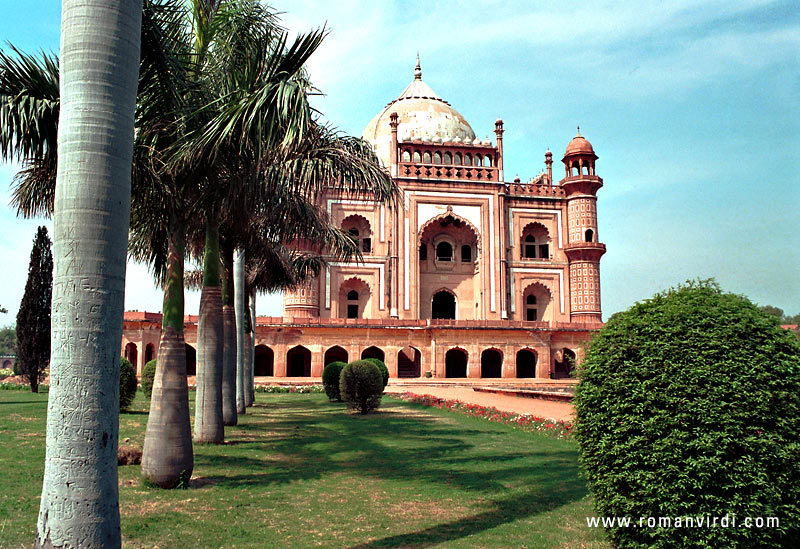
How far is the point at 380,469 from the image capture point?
7965 mm

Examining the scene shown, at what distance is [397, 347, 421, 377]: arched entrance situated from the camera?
31.8 meters

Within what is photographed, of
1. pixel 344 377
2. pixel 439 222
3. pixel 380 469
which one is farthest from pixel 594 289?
pixel 380 469

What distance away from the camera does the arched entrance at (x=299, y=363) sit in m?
33.2

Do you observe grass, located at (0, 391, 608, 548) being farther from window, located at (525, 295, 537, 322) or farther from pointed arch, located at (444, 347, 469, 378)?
window, located at (525, 295, 537, 322)

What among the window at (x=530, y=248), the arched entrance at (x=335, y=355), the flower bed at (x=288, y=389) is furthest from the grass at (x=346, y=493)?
the window at (x=530, y=248)

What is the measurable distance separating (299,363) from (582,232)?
1736 cm

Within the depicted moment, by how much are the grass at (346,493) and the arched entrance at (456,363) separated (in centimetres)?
2232

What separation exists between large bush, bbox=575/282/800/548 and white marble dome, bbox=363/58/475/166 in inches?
1421

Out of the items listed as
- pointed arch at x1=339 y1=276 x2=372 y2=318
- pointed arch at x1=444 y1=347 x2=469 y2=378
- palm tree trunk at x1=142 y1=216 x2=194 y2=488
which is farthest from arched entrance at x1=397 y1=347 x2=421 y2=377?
palm tree trunk at x1=142 y1=216 x2=194 y2=488

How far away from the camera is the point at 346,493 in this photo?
21.4ft

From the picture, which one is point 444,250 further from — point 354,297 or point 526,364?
point 526,364

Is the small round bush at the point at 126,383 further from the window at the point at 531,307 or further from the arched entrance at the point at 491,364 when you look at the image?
the window at the point at 531,307

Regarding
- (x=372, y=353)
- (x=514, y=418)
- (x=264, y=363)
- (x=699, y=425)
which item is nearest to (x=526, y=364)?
(x=372, y=353)

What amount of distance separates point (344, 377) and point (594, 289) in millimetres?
23774
